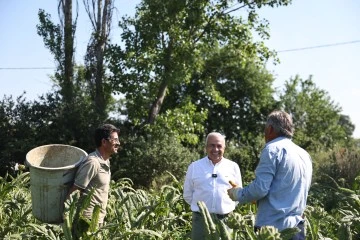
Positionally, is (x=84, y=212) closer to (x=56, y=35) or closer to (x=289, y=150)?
(x=289, y=150)

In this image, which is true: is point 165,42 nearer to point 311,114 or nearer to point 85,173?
point 85,173

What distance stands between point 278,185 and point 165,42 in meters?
11.0

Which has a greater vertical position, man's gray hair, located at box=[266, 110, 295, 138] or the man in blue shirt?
man's gray hair, located at box=[266, 110, 295, 138]

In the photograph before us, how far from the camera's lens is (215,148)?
4652 mm

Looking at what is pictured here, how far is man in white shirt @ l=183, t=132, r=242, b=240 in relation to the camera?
14.9 ft

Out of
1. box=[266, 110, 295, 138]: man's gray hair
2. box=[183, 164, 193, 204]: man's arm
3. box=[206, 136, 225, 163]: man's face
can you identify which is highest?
box=[266, 110, 295, 138]: man's gray hair

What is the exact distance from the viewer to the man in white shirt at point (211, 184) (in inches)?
179

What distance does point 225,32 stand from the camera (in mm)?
14391

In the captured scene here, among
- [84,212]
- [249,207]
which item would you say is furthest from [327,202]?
[84,212]

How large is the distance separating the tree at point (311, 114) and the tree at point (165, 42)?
1061 cm

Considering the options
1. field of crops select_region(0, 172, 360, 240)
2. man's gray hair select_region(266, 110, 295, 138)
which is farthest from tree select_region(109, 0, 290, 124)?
man's gray hair select_region(266, 110, 295, 138)

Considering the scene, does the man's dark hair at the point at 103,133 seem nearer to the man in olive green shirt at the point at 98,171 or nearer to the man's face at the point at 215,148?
the man in olive green shirt at the point at 98,171

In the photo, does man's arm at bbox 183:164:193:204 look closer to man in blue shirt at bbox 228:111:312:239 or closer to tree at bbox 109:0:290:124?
man in blue shirt at bbox 228:111:312:239

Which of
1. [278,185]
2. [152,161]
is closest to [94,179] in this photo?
[278,185]
